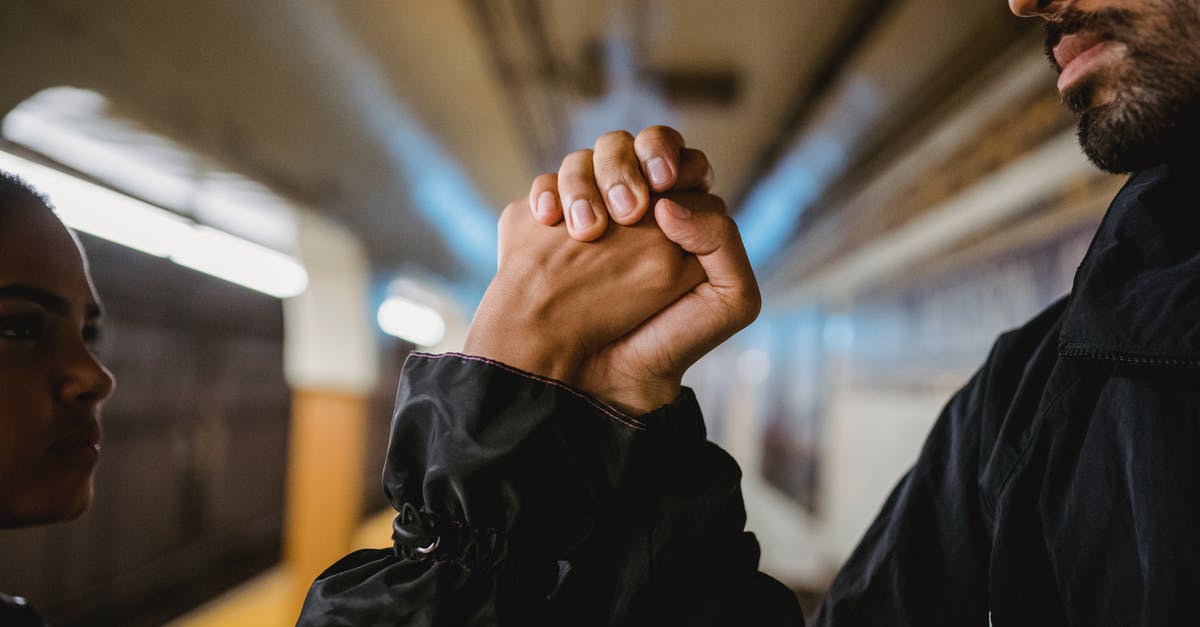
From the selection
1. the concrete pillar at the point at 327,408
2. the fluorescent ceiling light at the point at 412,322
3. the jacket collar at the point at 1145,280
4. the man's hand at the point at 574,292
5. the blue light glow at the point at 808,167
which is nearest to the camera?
the jacket collar at the point at 1145,280

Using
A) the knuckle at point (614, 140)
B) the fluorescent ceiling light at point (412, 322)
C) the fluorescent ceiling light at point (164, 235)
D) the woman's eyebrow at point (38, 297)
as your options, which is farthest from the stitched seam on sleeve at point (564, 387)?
the fluorescent ceiling light at point (412, 322)

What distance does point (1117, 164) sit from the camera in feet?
3.16

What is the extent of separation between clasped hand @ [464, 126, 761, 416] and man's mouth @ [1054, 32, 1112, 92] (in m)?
0.61

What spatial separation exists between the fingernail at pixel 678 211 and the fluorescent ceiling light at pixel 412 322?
7227 mm

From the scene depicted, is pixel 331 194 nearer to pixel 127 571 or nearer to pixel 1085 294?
pixel 127 571

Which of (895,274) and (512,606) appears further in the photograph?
(895,274)

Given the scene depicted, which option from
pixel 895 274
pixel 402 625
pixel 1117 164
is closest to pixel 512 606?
pixel 402 625

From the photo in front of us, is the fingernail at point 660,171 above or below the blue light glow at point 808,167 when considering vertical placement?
below

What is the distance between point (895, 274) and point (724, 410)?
31.3 feet

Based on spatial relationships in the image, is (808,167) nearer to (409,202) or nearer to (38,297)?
(409,202)

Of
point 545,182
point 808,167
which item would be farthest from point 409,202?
point 545,182

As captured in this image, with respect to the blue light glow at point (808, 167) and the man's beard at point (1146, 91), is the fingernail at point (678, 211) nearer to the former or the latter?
the man's beard at point (1146, 91)

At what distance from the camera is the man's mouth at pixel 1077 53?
1.00 metres

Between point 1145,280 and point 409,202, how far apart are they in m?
5.30
